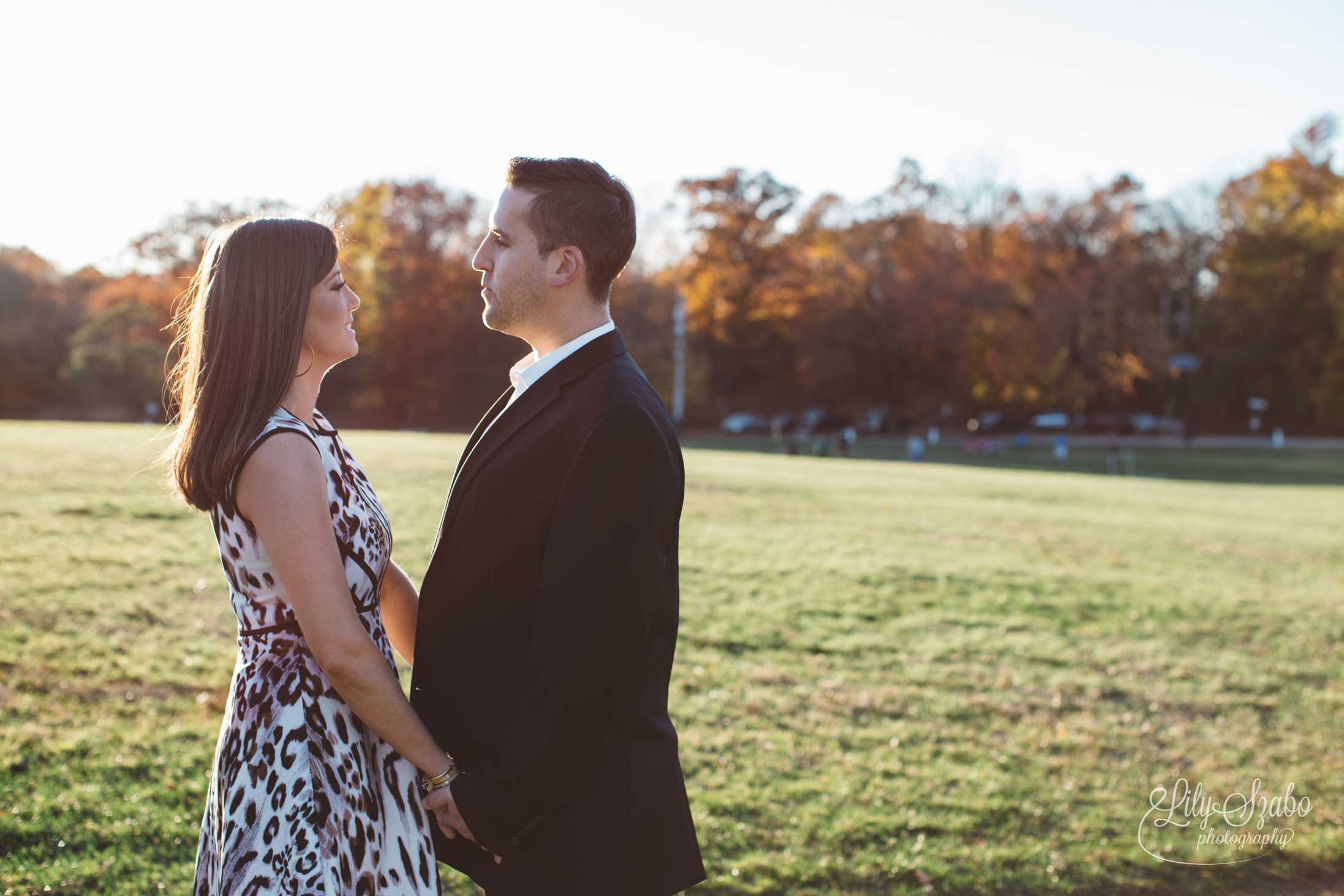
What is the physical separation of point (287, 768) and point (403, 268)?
4993cm

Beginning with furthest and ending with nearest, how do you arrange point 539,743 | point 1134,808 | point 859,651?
point 859,651 < point 1134,808 < point 539,743

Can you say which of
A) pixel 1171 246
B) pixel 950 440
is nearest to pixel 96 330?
pixel 950 440

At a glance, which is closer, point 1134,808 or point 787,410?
point 1134,808

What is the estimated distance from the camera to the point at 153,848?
13.1ft

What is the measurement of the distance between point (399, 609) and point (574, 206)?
3.81 ft

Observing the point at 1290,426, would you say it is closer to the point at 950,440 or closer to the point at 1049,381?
the point at 1049,381

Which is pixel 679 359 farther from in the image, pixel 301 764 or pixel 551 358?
pixel 301 764

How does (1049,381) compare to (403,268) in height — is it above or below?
below

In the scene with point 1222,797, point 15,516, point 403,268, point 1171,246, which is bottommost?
point 1222,797

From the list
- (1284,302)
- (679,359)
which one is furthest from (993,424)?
(1284,302)

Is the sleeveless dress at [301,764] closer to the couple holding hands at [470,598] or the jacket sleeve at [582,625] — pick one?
the couple holding hands at [470,598]

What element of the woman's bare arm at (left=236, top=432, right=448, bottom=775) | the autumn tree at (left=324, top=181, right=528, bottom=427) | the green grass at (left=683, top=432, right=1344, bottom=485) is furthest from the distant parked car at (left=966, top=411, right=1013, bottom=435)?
the woman's bare arm at (left=236, top=432, right=448, bottom=775)

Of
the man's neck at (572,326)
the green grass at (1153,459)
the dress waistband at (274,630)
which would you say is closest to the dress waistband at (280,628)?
the dress waistband at (274,630)

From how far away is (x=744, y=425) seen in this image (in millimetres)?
55312
